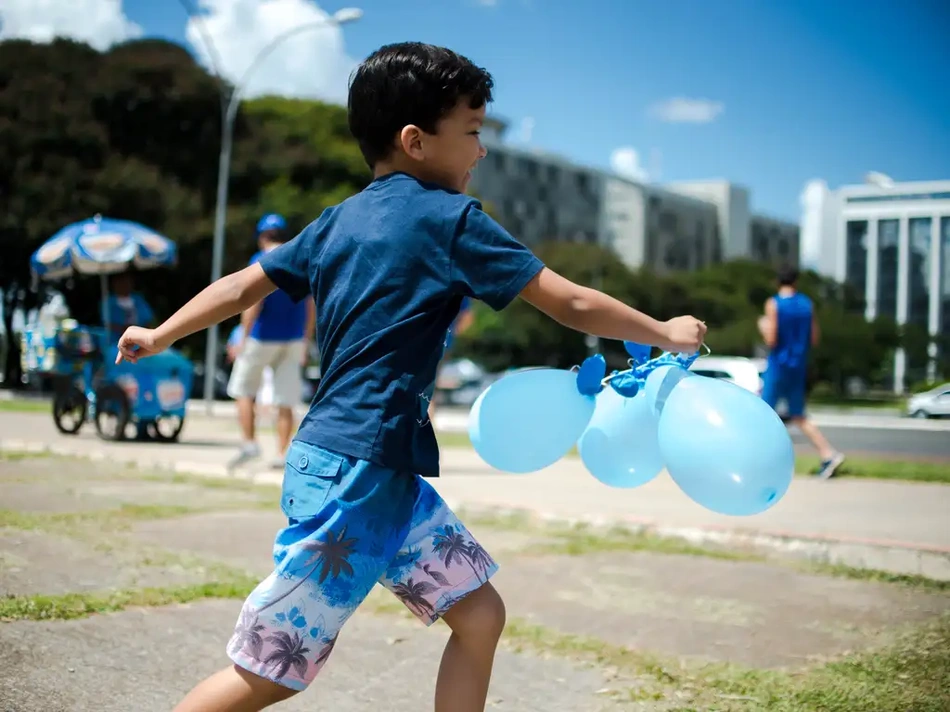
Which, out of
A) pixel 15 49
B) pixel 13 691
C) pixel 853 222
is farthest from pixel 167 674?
pixel 853 222

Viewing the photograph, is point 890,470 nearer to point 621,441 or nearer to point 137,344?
point 621,441

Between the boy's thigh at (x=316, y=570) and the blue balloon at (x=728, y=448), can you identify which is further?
the blue balloon at (x=728, y=448)

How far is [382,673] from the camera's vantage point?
127 inches

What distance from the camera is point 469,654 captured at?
2217 millimetres

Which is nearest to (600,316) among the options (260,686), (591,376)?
(591,376)

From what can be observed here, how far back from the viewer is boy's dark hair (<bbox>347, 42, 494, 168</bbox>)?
219 cm

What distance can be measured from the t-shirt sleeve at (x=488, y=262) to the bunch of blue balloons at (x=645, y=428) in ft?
1.89

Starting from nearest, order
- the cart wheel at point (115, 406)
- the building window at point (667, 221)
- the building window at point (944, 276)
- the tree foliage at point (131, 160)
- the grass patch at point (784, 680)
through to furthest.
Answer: the grass patch at point (784, 680)
the cart wheel at point (115, 406)
the building window at point (944, 276)
the tree foliage at point (131, 160)
the building window at point (667, 221)

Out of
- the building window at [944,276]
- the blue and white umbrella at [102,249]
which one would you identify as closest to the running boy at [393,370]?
the blue and white umbrella at [102,249]

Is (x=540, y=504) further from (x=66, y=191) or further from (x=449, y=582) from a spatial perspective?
(x=66, y=191)

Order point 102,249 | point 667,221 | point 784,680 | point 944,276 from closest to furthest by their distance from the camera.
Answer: point 784,680, point 102,249, point 944,276, point 667,221

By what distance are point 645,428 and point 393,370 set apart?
36.8 inches

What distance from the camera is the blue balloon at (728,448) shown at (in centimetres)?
233

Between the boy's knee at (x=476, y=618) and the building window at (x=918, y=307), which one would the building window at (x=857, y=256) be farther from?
the boy's knee at (x=476, y=618)
